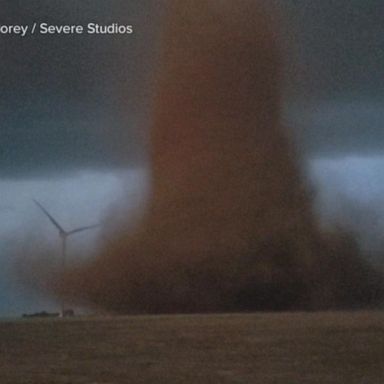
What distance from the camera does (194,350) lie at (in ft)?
4.81

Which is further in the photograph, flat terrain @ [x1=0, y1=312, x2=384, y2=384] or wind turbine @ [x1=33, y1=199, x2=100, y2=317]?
wind turbine @ [x1=33, y1=199, x2=100, y2=317]

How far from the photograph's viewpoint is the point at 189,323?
1.63m

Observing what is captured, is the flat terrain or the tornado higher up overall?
the tornado

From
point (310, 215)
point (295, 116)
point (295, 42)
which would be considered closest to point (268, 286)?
point (310, 215)

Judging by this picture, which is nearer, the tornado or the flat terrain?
the flat terrain

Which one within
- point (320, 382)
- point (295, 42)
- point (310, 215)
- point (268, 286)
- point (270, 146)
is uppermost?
point (295, 42)

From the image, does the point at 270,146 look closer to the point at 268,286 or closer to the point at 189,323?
the point at 268,286

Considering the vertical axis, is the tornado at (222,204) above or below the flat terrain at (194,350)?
above

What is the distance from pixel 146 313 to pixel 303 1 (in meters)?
0.65

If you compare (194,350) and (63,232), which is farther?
(63,232)

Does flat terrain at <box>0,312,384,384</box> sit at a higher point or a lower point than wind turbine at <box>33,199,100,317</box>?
lower

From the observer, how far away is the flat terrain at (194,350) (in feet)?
4.46

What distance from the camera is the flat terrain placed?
1359mm

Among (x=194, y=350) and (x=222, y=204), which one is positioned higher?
(x=222, y=204)
